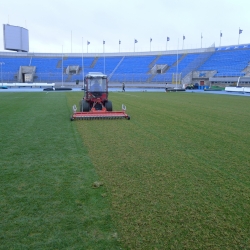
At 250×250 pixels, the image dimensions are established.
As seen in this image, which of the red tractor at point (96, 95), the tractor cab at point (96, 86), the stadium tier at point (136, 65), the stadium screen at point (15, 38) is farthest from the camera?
the stadium screen at point (15, 38)

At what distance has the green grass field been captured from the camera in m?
3.05

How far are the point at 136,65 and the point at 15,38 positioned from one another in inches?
1191

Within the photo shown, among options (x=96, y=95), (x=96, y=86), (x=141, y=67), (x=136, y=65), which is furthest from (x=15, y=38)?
(x=96, y=95)

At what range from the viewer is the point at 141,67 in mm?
60438

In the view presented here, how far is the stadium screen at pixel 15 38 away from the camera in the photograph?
65500 mm

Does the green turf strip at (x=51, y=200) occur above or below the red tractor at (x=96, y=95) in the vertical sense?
below

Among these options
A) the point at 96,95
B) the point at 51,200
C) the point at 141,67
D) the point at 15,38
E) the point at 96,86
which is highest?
the point at 15,38

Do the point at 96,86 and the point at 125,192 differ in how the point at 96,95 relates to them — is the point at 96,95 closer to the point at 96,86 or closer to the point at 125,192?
the point at 96,86

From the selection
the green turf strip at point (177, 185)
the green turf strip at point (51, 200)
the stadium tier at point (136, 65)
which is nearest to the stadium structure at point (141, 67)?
the stadium tier at point (136, 65)

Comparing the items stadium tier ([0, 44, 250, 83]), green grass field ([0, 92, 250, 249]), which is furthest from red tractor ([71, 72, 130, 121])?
stadium tier ([0, 44, 250, 83])

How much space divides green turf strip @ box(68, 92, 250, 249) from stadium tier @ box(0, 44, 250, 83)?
42.0 m

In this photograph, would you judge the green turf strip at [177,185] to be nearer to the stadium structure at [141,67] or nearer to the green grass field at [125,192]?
the green grass field at [125,192]

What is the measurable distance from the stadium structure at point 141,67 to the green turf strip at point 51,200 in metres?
42.1

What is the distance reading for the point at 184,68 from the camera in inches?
2149
